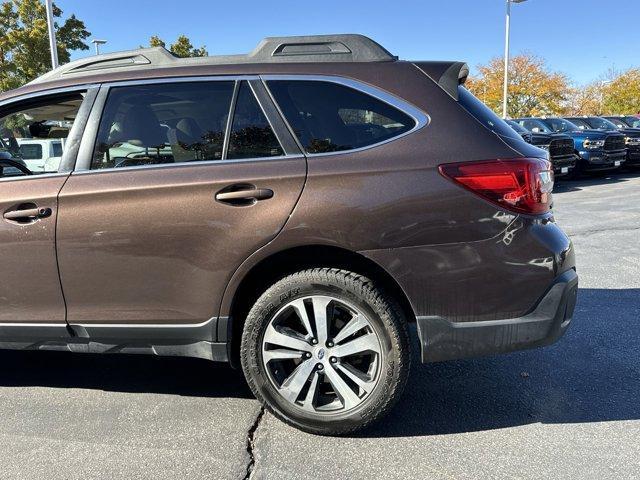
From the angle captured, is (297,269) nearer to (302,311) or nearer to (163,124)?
(302,311)

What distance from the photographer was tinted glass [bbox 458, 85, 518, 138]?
256 cm

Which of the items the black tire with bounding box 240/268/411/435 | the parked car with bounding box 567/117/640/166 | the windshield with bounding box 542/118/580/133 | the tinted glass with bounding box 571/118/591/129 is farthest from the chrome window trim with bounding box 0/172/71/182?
the tinted glass with bounding box 571/118/591/129

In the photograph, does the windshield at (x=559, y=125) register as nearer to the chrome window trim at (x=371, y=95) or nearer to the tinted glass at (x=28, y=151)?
the chrome window trim at (x=371, y=95)

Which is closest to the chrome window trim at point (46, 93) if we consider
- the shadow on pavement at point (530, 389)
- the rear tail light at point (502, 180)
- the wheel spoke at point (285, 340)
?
the wheel spoke at point (285, 340)

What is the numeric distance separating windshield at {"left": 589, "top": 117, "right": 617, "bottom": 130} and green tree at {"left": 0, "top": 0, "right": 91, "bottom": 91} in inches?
950

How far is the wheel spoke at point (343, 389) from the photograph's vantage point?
8.61 feet

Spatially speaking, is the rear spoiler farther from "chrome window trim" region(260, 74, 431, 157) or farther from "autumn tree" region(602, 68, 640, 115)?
"autumn tree" region(602, 68, 640, 115)

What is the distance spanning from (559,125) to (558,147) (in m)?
2.61

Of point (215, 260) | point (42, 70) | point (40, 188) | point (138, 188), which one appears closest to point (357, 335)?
point (215, 260)

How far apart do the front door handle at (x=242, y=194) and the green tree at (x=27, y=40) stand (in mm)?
27216

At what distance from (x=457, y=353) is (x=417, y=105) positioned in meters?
1.23

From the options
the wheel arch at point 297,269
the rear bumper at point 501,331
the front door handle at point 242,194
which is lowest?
the rear bumper at point 501,331

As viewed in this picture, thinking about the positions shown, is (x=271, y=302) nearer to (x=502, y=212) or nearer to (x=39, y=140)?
(x=502, y=212)

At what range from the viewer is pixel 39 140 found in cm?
367
